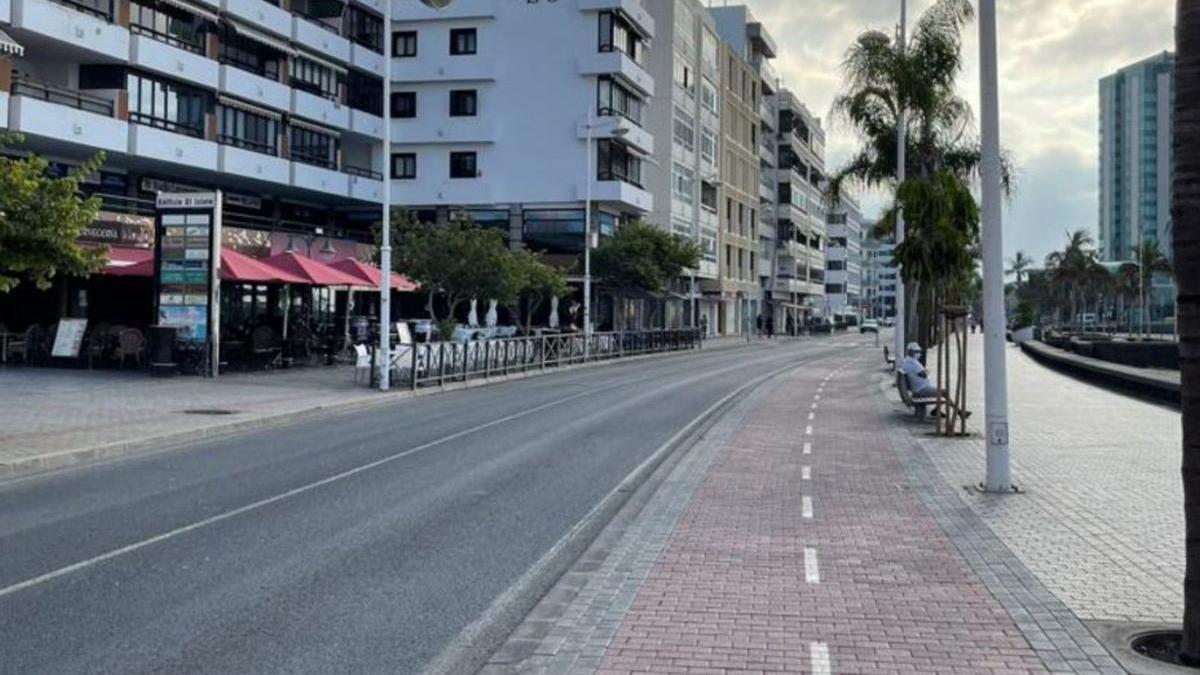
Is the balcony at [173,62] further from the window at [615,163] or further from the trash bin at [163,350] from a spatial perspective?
the window at [615,163]

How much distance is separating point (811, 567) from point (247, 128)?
46194 mm

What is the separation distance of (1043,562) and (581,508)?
14.4 feet

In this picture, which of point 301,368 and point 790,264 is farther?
point 790,264

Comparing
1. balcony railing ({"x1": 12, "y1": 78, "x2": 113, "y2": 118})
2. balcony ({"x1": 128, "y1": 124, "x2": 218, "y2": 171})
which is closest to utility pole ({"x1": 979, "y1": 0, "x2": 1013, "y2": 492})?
balcony railing ({"x1": 12, "y1": 78, "x2": 113, "y2": 118})

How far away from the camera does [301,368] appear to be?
3139 centimetres

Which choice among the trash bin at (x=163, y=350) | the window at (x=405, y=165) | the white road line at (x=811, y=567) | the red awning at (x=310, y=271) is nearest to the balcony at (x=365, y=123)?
the window at (x=405, y=165)

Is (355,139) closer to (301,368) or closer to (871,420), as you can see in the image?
(301,368)

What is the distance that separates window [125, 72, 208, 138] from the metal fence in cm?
1891

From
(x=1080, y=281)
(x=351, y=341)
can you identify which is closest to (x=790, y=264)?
(x=1080, y=281)

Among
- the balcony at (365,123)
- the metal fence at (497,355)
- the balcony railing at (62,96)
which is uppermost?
the balcony at (365,123)

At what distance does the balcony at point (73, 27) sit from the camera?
36.1 metres

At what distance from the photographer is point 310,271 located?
102 ft

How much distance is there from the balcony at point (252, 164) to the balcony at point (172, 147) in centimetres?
61

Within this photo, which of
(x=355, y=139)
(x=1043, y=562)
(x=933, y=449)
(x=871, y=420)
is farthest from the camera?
(x=355, y=139)
